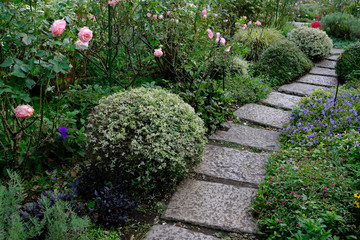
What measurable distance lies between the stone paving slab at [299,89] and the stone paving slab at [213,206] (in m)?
2.96

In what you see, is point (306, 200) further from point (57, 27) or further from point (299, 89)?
point (299, 89)

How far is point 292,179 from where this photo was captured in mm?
2580

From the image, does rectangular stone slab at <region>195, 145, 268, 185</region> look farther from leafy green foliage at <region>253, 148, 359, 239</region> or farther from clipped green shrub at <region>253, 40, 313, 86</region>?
clipped green shrub at <region>253, 40, 313, 86</region>

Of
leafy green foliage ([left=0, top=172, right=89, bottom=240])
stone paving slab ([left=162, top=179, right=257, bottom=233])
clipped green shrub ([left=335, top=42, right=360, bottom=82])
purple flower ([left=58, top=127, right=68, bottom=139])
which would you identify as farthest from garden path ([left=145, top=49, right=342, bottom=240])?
clipped green shrub ([left=335, top=42, right=360, bottom=82])

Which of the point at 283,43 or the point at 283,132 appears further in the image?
the point at 283,43

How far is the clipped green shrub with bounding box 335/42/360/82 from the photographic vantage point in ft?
19.1

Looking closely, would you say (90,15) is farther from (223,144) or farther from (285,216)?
(285,216)

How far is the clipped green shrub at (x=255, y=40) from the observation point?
22.6 feet

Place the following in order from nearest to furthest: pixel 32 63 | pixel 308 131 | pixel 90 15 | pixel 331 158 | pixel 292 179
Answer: pixel 32 63
pixel 292 179
pixel 331 158
pixel 308 131
pixel 90 15

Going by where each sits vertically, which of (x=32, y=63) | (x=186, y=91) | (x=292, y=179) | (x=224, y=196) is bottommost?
(x=224, y=196)

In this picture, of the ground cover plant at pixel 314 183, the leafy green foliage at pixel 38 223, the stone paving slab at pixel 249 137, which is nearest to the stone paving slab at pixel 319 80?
the ground cover plant at pixel 314 183

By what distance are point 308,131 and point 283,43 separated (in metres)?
3.16

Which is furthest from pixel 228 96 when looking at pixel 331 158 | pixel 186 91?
pixel 331 158

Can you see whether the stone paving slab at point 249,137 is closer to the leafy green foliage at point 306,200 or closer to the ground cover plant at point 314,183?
the ground cover plant at point 314,183
